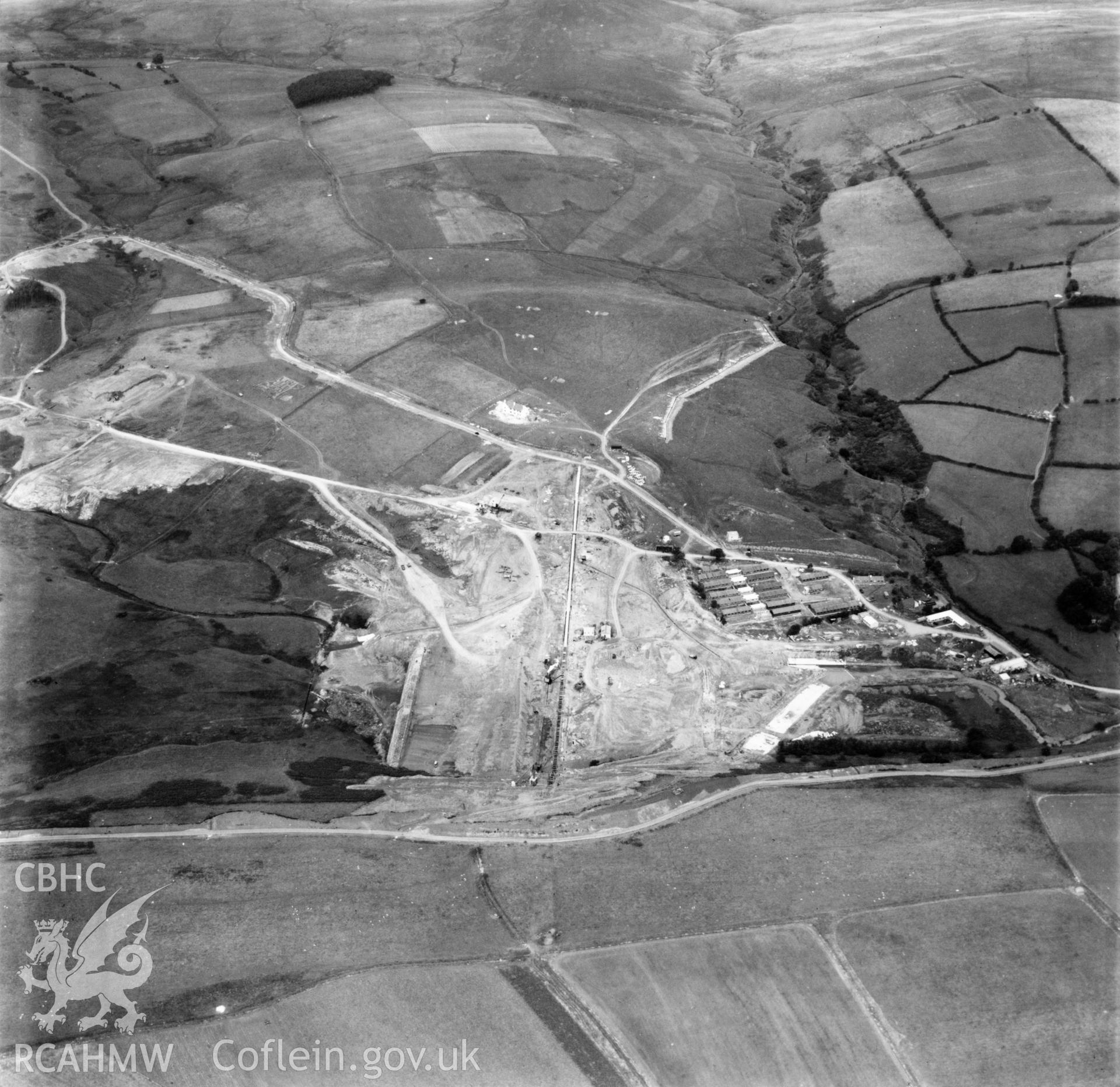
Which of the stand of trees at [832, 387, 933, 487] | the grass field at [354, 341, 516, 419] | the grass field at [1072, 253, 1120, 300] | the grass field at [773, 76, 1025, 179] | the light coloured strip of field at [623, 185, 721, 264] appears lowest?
the grass field at [354, 341, 516, 419]

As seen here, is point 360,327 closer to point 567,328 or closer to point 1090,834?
point 567,328

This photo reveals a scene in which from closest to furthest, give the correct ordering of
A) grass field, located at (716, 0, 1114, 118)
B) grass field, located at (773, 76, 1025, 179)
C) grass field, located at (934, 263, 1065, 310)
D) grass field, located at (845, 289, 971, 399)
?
grass field, located at (845, 289, 971, 399), grass field, located at (934, 263, 1065, 310), grass field, located at (773, 76, 1025, 179), grass field, located at (716, 0, 1114, 118)

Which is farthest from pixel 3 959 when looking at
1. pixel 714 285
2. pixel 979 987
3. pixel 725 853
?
pixel 714 285

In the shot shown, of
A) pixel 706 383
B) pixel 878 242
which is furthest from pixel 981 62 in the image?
pixel 706 383

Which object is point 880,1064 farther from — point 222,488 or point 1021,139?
point 1021,139

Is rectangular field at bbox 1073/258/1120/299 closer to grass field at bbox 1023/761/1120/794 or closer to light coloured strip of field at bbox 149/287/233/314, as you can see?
grass field at bbox 1023/761/1120/794

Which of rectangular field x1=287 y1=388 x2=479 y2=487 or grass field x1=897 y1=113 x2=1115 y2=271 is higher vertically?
grass field x1=897 y1=113 x2=1115 y2=271

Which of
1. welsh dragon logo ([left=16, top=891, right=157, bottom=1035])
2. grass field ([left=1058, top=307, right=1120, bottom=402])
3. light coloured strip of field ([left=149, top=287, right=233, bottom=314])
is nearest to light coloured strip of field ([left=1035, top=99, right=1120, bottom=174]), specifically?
grass field ([left=1058, top=307, right=1120, bottom=402])
